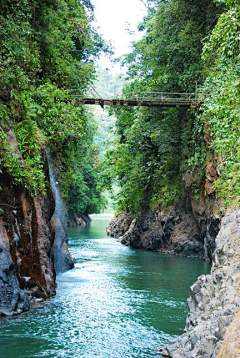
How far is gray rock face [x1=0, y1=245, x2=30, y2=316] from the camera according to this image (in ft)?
30.2

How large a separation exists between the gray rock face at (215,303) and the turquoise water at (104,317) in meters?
0.81

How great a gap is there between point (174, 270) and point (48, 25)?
445 inches

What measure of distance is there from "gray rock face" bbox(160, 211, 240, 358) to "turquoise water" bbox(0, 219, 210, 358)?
81 cm

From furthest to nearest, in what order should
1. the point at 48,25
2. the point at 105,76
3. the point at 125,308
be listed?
the point at 105,76, the point at 48,25, the point at 125,308

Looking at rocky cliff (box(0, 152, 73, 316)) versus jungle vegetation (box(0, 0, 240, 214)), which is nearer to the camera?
rocky cliff (box(0, 152, 73, 316))

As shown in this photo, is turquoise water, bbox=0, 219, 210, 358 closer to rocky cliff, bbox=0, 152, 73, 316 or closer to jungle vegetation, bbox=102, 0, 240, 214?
rocky cliff, bbox=0, 152, 73, 316

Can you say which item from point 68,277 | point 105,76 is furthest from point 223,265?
point 105,76

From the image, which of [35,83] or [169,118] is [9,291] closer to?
[35,83]

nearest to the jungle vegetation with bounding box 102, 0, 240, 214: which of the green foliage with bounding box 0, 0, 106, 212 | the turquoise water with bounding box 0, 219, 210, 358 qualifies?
the green foliage with bounding box 0, 0, 106, 212

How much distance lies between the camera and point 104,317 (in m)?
9.83

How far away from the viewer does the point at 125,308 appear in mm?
10766

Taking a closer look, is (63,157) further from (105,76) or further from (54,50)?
(105,76)

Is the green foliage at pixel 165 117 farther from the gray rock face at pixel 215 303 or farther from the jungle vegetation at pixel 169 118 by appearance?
the gray rock face at pixel 215 303

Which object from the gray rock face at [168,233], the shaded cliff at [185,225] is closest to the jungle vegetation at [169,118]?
the shaded cliff at [185,225]
